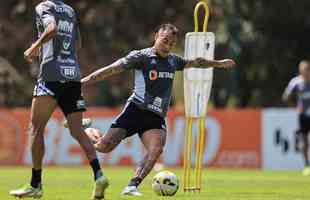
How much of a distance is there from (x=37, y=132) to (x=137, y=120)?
2208 millimetres

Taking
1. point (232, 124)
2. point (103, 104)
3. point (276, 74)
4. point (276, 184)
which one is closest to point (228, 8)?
point (276, 74)

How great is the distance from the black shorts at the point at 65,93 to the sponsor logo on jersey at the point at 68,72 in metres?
0.08

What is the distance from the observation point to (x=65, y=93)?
40.7 ft

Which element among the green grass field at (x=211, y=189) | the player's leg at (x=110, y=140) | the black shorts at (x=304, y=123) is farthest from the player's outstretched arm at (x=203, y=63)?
the black shorts at (x=304, y=123)

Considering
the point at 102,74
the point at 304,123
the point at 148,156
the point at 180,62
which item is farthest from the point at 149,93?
the point at 304,123

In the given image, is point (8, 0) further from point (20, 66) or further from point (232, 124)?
point (232, 124)

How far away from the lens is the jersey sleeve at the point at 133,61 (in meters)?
14.1

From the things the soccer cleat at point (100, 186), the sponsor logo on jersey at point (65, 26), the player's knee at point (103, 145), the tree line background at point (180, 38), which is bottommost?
the soccer cleat at point (100, 186)

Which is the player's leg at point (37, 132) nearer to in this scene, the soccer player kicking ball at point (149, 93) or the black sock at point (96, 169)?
the black sock at point (96, 169)

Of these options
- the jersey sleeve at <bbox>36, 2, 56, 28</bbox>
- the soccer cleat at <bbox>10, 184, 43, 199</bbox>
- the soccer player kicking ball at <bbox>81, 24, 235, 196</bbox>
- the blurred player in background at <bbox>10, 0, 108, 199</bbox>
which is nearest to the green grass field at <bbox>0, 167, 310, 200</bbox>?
the soccer cleat at <bbox>10, 184, 43, 199</bbox>

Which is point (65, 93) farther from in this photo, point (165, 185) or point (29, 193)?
point (165, 185)

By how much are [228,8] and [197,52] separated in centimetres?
3062

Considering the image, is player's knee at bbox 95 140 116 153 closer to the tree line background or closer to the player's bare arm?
the player's bare arm

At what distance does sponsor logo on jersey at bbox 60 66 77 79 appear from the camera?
12.4 m
